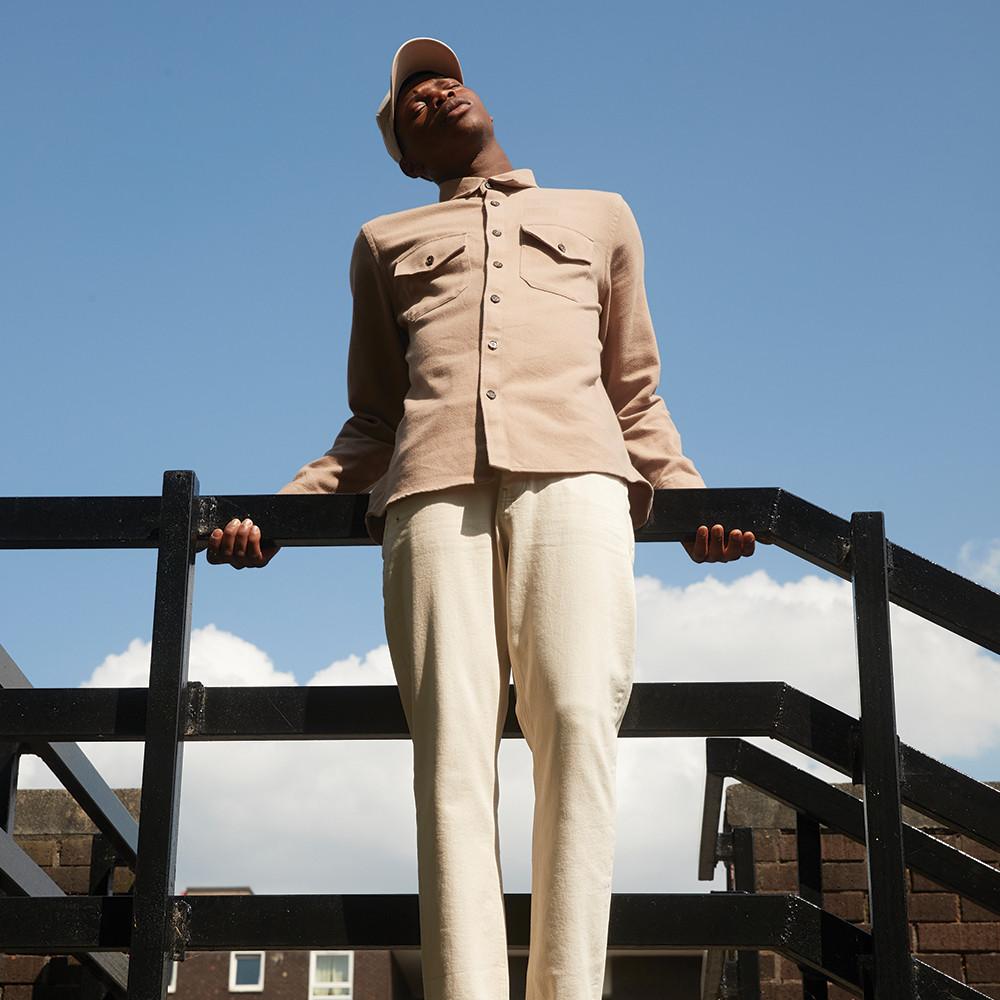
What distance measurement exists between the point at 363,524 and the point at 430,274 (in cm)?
48

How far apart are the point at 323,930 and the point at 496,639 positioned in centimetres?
51

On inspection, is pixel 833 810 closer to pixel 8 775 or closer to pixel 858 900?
pixel 8 775

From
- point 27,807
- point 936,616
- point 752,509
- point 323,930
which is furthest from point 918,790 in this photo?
point 27,807

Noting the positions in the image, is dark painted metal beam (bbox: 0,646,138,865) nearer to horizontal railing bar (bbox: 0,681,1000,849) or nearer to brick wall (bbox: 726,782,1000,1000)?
horizontal railing bar (bbox: 0,681,1000,849)

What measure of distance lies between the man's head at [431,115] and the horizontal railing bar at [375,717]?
106 centimetres

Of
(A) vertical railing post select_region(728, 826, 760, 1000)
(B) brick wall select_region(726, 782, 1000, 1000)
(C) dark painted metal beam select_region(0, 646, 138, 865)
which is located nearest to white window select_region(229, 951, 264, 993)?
(B) brick wall select_region(726, 782, 1000, 1000)

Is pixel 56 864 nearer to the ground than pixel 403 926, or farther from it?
farther from it

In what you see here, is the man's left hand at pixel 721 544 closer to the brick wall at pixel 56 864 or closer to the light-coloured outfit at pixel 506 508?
the light-coloured outfit at pixel 506 508

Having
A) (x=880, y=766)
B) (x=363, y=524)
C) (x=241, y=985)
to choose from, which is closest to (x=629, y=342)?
(x=363, y=524)

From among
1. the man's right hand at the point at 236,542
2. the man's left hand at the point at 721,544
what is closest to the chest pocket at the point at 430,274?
the man's right hand at the point at 236,542

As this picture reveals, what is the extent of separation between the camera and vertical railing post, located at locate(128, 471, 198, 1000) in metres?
2.13

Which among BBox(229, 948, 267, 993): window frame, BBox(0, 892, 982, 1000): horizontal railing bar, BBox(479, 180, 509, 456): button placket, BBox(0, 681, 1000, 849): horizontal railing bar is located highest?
BBox(229, 948, 267, 993): window frame

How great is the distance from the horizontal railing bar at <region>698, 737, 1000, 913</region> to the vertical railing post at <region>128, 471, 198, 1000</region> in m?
1.17

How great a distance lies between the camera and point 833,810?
291 centimetres
